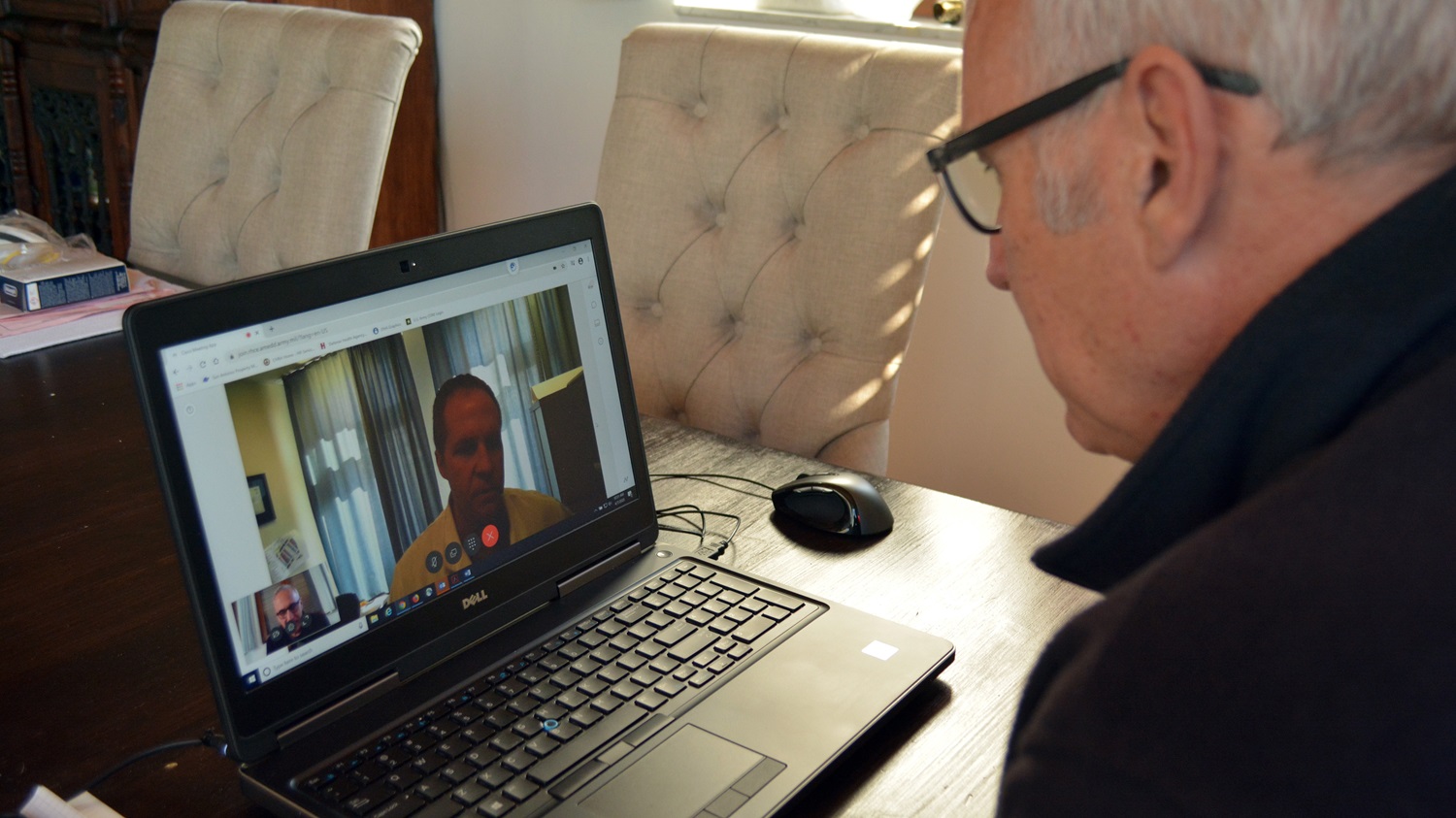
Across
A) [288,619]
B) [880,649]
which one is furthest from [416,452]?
[880,649]

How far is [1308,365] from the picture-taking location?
47 cm

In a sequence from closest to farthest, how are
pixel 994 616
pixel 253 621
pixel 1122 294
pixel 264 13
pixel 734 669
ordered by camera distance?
pixel 1122 294
pixel 253 621
pixel 734 669
pixel 994 616
pixel 264 13

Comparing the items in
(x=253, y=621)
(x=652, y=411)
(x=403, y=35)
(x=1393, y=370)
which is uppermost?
(x=403, y=35)

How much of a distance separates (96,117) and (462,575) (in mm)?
2660

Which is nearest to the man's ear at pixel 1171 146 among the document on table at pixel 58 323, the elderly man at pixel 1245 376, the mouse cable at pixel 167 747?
the elderly man at pixel 1245 376

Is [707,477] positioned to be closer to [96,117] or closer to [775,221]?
[775,221]

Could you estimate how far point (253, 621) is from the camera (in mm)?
708

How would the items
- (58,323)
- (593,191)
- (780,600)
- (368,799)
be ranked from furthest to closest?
(593,191)
(58,323)
(780,600)
(368,799)

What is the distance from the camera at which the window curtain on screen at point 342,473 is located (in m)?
0.74

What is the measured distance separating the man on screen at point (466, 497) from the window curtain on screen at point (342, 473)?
1.1 inches

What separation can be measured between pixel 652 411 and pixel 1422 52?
1251 millimetres

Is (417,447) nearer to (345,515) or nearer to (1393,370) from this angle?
(345,515)

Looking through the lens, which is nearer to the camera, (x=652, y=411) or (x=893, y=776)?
(x=893, y=776)

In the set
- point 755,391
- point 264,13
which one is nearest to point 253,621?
point 755,391
